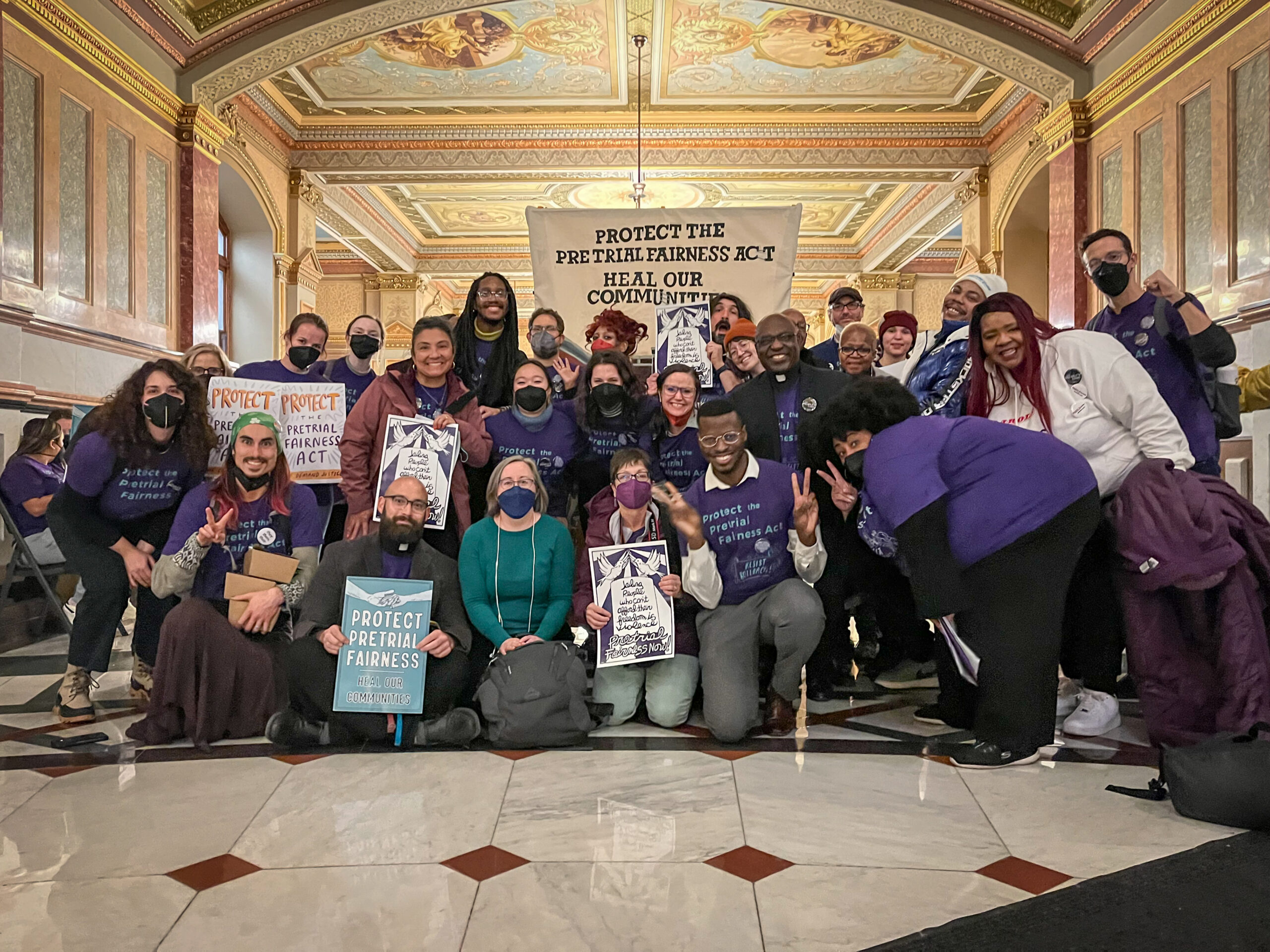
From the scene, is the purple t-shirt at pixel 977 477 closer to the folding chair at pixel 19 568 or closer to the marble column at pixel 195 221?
the folding chair at pixel 19 568

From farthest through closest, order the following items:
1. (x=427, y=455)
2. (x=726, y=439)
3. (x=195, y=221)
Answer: (x=195, y=221) < (x=427, y=455) < (x=726, y=439)

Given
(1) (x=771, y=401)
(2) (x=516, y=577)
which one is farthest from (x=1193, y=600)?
(2) (x=516, y=577)

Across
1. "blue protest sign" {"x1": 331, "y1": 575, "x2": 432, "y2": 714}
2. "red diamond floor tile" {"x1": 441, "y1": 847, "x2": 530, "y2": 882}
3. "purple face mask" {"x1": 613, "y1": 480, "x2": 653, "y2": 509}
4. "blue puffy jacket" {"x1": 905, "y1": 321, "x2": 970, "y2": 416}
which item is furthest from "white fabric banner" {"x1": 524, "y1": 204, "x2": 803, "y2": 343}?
"red diamond floor tile" {"x1": 441, "y1": 847, "x2": 530, "y2": 882}

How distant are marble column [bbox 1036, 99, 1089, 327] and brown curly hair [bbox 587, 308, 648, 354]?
5344 mm

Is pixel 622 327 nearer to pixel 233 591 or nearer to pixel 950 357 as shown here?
pixel 950 357

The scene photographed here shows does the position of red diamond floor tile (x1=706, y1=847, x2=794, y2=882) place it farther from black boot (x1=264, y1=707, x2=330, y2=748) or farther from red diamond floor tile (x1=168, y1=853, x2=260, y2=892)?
black boot (x1=264, y1=707, x2=330, y2=748)

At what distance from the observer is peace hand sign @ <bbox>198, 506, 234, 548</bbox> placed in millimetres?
3328

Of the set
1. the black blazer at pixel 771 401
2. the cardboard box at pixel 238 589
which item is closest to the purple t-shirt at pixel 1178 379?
the black blazer at pixel 771 401

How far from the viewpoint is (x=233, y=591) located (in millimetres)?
3295

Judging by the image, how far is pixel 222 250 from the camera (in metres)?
11.2

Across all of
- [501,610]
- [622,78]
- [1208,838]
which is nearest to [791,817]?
[1208,838]

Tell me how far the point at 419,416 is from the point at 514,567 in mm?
885

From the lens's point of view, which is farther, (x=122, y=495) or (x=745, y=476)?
(x=122, y=495)

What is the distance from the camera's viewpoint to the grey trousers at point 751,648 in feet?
10.7
